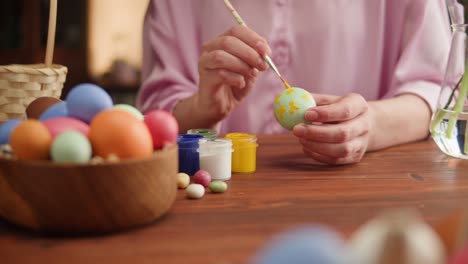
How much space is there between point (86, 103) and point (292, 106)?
432mm

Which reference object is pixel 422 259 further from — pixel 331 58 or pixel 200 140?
pixel 331 58

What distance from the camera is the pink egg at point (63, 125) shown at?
2.27 ft

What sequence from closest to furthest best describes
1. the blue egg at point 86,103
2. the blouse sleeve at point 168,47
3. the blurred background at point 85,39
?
the blue egg at point 86,103 < the blouse sleeve at point 168,47 < the blurred background at point 85,39

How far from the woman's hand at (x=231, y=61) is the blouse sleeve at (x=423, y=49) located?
42cm

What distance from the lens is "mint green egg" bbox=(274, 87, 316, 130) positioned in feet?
3.47

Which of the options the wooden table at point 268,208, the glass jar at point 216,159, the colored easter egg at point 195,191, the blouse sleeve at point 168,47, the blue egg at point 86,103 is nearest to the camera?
the wooden table at point 268,208

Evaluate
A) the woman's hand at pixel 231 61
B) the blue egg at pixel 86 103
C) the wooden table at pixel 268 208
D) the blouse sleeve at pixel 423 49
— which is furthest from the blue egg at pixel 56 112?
the blouse sleeve at pixel 423 49

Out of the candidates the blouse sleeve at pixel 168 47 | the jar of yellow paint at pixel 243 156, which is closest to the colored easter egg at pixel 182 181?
the jar of yellow paint at pixel 243 156

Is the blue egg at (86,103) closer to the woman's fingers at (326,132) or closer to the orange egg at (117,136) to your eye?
the orange egg at (117,136)

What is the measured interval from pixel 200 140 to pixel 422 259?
64 centimetres

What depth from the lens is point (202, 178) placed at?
0.91 m

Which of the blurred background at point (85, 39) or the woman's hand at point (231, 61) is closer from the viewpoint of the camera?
the woman's hand at point (231, 61)

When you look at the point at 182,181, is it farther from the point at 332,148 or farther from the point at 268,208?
the point at 332,148

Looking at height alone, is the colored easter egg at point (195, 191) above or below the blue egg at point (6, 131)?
below
